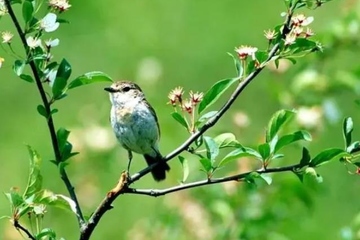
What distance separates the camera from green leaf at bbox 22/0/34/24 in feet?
8.29

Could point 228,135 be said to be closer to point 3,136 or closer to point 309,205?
point 309,205

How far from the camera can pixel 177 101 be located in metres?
2.66

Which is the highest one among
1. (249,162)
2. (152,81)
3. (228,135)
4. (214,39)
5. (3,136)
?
(214,39)

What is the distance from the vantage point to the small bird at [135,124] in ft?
14.5

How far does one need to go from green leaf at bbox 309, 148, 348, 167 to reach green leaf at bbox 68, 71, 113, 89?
0.58 meters

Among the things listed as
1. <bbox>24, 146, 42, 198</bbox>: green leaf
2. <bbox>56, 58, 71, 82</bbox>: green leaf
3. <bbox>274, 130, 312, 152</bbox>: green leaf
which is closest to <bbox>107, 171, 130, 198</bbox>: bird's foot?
<bbox>24, 146, 42, 198</bbox>: green leaf

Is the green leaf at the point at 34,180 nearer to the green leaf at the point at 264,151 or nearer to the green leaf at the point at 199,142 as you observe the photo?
the green leaf at the point at 199,142

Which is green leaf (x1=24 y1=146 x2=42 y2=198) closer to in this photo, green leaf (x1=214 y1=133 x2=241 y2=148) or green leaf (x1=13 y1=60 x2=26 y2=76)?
green leaf (x1=13 y1=60 x2=26 y2=76)

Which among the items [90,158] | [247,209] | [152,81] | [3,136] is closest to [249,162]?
[247,209]

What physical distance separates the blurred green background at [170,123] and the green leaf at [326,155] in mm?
1467

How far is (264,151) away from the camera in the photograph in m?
2.59

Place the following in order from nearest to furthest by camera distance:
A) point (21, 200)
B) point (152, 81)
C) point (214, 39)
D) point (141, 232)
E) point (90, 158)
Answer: point (21, 200)
point (141, 232)
point (90, 158)
point (152, 81)
point (214, 39)

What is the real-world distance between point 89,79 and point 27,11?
0.86 feet

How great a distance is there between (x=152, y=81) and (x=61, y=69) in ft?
10.9
